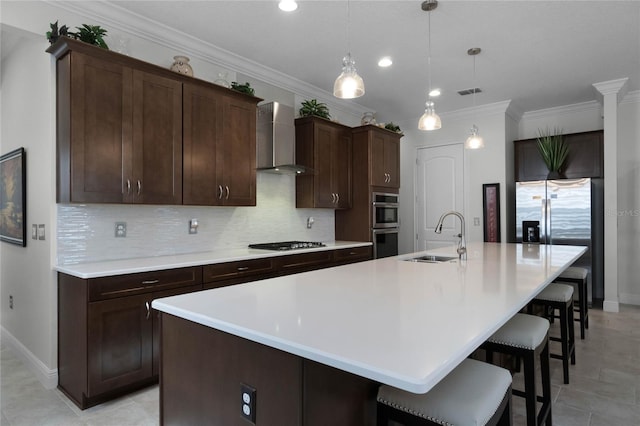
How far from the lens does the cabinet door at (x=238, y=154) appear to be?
3.38 metres

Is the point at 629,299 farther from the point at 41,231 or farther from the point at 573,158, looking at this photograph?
the point at 41,231

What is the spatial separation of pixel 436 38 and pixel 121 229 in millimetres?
3118

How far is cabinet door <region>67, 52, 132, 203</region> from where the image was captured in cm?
248

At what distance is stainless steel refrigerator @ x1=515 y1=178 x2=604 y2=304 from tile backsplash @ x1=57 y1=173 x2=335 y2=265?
281 cm

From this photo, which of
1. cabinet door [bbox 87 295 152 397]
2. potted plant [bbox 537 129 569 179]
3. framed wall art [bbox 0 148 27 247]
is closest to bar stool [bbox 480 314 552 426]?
cabinet door [bbox 87 295 152 397]

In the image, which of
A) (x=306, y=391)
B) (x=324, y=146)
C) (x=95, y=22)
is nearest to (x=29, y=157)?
(x=95, y=22)

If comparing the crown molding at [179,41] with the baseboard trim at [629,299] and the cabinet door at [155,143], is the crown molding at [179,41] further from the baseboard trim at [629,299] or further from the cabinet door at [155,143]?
the baseboard trim at [629,299]

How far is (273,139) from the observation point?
3982 mm

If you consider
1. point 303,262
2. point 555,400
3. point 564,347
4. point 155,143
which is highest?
point 155,143

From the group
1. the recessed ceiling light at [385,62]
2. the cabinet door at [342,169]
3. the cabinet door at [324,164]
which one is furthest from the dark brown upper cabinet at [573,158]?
the cabinet door at [324,164]

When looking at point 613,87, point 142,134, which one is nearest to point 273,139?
point 142,134

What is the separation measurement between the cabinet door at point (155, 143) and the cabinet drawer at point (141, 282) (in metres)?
0.58

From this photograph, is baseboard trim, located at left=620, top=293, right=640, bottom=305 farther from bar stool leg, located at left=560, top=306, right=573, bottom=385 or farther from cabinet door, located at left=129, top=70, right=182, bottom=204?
cabinet door, located at left=129, top=70, right=182, bottom=204

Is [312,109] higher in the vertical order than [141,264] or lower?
higher
